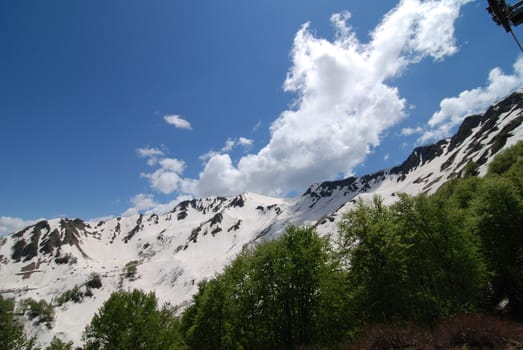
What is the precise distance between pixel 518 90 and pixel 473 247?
20726 centimetres

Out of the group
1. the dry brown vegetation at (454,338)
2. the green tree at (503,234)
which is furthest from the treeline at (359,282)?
the dry brown vegetation at (454,338)

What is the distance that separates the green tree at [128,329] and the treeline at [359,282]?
0.09 m

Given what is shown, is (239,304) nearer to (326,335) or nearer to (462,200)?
(326,335)

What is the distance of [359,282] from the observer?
21.4 meters

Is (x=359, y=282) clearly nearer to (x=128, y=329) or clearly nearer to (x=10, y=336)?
(x=128, y=329)

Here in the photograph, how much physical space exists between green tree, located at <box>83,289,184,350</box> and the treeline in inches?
3.5

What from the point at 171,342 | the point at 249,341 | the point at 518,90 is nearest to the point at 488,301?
the point at 249,341

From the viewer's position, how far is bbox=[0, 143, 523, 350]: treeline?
2020 centimetres

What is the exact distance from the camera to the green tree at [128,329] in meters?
24.7

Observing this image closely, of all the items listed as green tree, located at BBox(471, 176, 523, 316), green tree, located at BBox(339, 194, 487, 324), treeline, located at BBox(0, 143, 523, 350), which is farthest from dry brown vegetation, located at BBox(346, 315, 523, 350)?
green tree, located at BBox(471, 176, 523, 316)

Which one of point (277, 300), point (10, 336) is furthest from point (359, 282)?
point (10, 336)

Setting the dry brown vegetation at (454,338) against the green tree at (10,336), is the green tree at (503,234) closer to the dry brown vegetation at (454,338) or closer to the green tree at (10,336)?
the dry brown vegetation at (454,338)

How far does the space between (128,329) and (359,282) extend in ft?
70.4

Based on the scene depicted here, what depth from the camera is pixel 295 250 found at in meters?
23.5
